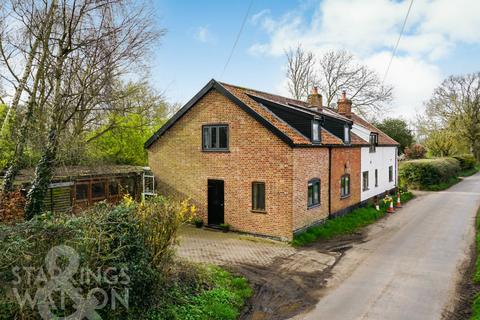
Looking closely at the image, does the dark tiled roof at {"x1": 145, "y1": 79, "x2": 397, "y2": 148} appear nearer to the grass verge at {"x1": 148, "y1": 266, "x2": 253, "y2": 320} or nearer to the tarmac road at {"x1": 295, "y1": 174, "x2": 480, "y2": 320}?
the tarmac road at {"x1": 295, "y1": 174, "x2": 480, "y2": 320}

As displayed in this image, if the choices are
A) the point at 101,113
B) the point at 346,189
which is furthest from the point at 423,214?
the point at 101,113

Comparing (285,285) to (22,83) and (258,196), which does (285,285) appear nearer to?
(258,196)

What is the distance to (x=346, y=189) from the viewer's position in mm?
19344

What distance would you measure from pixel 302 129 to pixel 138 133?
1282 centimetres

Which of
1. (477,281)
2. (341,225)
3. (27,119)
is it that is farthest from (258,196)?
(27,119)

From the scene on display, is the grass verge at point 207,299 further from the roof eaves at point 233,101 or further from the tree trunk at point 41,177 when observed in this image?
the roof eaves at point 233,101

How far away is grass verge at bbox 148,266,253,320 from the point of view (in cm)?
770

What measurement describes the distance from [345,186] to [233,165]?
7008 mm

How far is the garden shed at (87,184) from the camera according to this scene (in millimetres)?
15992

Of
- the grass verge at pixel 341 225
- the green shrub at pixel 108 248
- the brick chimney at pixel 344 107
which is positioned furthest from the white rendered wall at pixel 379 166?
the green shrub at pixel 108 248

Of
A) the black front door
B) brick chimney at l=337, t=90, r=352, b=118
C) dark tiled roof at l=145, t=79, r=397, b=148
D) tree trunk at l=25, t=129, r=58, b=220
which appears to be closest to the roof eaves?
dark tiled roof at l=145, t=79, r=397, b=148

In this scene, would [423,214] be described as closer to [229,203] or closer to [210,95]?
[229,203]

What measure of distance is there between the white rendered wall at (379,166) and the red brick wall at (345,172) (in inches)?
37.4

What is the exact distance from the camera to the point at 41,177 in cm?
1124
